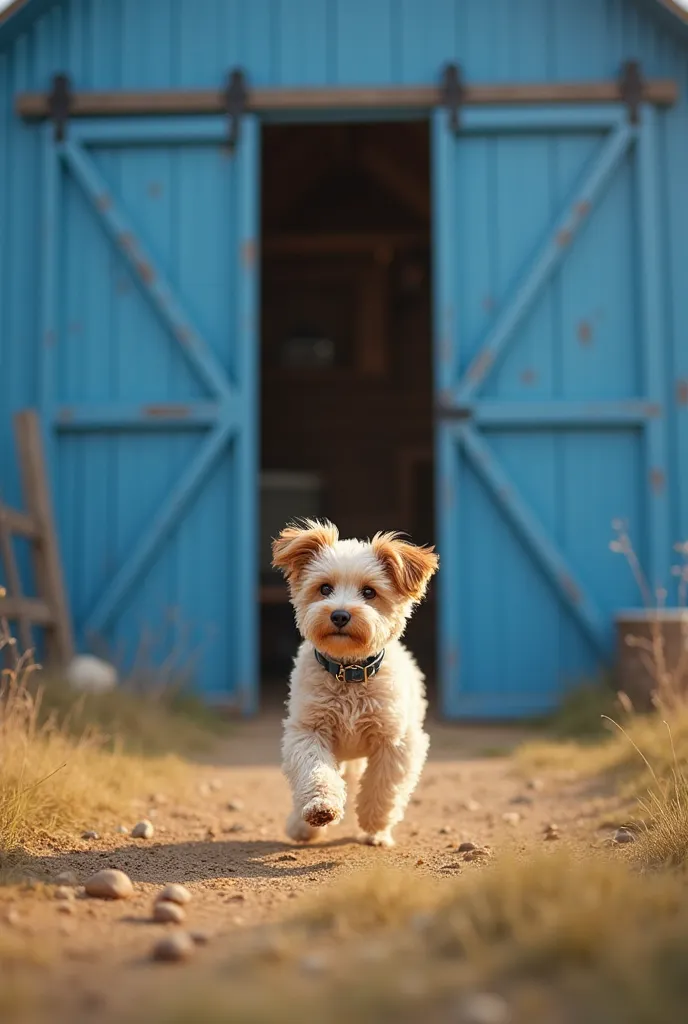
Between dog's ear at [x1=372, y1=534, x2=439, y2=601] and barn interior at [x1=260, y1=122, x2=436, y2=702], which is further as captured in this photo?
barn interior at [x1=260, y1=122, x2=436, y2=702]

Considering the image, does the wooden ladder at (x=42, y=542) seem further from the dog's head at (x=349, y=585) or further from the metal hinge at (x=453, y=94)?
the dog's head at (x=349, y=585)

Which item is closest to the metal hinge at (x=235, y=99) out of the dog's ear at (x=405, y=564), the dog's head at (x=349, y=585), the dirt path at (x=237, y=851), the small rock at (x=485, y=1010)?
the dirt path at (x=237, y=851)

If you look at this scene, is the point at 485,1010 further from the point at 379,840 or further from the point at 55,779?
the point at 55,779

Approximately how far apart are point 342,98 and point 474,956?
7545 millimetres

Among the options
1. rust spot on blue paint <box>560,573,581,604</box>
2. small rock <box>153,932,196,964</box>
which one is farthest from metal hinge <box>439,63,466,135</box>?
small rock <box>153,932,196,964</box>

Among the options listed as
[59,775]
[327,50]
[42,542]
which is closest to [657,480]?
[327,50]

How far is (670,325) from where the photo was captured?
338 inches

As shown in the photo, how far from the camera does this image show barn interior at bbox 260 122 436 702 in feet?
48.8

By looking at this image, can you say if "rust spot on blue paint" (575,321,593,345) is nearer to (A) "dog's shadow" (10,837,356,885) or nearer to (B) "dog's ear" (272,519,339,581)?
(B) "dog's ear" (272,519,339,581)

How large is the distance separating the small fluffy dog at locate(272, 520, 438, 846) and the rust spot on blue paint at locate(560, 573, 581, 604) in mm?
4309

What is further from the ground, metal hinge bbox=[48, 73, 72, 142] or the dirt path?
metal hinge bbox=[48, 73, 72, 142]

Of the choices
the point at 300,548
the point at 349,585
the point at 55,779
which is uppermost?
the point at 300,548

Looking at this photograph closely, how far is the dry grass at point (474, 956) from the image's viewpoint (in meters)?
1.92

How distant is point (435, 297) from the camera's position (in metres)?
8.66
